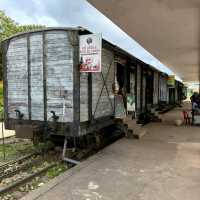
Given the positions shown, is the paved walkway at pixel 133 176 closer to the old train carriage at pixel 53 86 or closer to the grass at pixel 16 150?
the old train carriage at pixel 53 86

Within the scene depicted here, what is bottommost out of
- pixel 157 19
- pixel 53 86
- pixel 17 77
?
pixel 53 86

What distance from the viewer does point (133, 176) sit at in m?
5.12

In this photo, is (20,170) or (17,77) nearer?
(20,170)

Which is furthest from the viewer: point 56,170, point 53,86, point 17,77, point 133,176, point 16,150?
point 16,150

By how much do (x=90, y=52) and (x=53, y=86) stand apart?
4.51ft

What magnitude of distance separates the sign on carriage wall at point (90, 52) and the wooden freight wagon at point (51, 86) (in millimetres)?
151

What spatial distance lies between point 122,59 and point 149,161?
4.53 metres

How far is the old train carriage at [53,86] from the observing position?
6254 mm

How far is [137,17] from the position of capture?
8.84m

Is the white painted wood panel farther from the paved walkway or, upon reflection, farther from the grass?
the paved walkway

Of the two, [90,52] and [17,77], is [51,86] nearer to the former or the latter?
[17,77]

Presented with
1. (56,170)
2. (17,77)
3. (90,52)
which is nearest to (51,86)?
(17,77)

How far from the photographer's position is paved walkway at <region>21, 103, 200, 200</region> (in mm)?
4234

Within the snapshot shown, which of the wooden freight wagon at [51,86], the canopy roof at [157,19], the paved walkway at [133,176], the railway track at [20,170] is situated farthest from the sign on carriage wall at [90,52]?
the railway track at [20,170]
